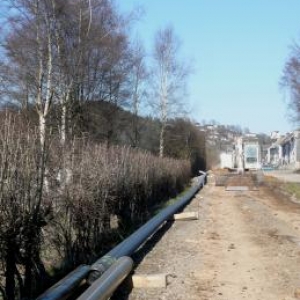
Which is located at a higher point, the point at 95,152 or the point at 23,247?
the point at 95,152

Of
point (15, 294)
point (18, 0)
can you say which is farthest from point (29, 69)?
point (15, 294)

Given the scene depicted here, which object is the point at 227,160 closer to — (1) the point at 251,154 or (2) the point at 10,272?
(1) the point at 251,154

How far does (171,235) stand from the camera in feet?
46.2

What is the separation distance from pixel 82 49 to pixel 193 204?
821 centimetres

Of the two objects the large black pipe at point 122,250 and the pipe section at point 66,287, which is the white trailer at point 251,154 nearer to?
the large black pipe at point 122,250

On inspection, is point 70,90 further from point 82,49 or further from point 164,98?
point 164,98

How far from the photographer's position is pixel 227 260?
1052 centimetres

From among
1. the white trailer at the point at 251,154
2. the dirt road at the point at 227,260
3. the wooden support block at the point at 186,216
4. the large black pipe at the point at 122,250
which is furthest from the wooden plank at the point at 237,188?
the large black pipe at the point at 122,250

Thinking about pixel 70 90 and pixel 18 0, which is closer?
pixel 18 0

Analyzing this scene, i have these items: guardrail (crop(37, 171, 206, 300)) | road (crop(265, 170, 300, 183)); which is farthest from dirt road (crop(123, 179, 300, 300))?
road (crop(265, 170, 300, 183))

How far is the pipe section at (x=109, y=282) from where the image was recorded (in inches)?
254

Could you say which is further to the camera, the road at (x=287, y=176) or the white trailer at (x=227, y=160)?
the white trailer at (x=227, y=160)

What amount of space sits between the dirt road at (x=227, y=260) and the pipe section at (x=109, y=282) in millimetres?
394

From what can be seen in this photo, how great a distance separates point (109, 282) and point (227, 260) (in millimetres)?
3958
